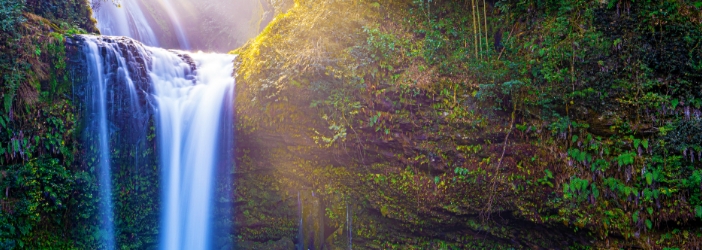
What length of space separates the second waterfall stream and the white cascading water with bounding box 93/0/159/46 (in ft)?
19.9

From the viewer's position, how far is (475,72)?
5582mm

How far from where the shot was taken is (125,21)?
12219 millimetres

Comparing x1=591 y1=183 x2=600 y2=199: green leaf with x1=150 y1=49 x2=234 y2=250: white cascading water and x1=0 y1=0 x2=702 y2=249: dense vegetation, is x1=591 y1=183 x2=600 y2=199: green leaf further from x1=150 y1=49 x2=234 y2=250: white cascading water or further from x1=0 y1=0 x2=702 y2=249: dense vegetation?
x1=150 y1=49 x2=234 y2=250: white cascading water

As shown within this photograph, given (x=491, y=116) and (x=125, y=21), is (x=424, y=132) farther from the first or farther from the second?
(x=125, y=21)

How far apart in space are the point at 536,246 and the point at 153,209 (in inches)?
276

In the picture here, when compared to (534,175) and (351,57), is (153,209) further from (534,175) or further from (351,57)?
(534,175)

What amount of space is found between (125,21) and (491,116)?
13191 mm

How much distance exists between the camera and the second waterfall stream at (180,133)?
6.24m

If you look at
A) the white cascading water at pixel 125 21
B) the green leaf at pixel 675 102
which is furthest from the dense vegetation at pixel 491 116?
the white cascading water at pixel 125 21

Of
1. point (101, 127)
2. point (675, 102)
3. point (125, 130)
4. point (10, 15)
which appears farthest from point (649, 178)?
point (10, 15)

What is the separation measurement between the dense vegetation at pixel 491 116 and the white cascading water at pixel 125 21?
7995mm

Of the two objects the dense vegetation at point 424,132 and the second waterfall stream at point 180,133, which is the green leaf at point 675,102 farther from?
the second waterfall stream at point 180,133

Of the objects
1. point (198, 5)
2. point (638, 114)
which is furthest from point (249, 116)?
point (198, 5)

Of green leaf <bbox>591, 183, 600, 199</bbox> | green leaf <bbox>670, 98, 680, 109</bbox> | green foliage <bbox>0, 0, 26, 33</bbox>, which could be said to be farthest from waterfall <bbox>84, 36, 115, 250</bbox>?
green leaf <bbox>670, 98, 680, 109</bbox>
